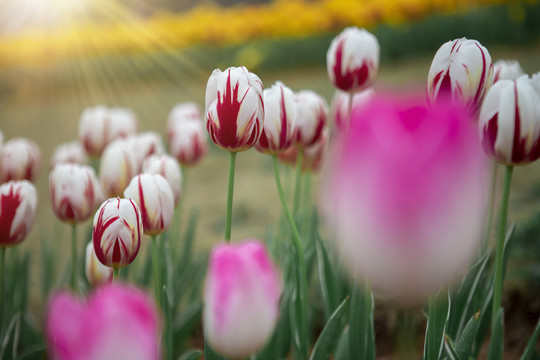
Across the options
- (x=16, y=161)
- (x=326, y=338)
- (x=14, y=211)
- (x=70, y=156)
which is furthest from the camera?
(x=70, y=156)

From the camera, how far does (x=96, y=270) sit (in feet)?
3.43

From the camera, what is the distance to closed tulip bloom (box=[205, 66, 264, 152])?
2.38ft

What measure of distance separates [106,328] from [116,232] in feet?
1.40

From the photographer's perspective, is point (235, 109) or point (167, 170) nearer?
point (235, 109)

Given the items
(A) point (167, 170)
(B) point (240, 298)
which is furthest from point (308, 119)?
(B) point (240, 298)

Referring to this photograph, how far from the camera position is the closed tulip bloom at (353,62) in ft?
3.43

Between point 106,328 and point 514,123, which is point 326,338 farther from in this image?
point 106,328

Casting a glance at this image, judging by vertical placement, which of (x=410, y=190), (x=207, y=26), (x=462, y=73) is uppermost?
(x=207, y=26)

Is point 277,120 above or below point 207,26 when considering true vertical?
below

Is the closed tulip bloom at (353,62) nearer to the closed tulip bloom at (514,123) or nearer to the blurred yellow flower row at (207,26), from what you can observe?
the closed tulip bloom at (514,123)

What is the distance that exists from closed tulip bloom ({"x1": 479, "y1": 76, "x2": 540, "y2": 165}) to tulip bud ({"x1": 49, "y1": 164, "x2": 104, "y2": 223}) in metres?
0.79

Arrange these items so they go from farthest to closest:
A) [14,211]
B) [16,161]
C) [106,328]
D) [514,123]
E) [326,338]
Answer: [16,161]
[14,211]
[326,338]
[514,123]
[106,328]

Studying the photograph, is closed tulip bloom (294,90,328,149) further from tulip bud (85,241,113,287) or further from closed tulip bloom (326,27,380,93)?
tulip bud (85,241,113,287)

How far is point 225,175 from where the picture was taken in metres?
3.33
